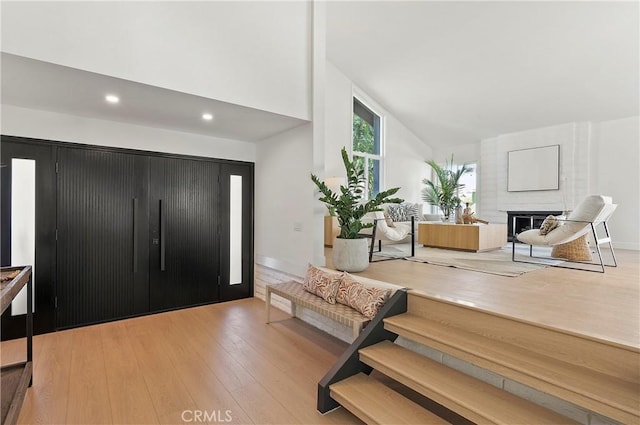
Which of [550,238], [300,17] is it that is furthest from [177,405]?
[550,238]

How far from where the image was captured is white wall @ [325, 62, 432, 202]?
7027 mm

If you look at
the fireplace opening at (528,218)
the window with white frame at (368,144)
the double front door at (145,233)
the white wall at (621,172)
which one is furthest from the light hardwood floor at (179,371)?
the white wall at (621,172)

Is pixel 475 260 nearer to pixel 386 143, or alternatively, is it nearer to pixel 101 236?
pixel 386 143

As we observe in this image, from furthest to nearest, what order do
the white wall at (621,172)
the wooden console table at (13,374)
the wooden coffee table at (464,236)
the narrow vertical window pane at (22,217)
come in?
the white wall at (621,172), the wooden coffee table at (464,236), the narrow vertical window pane at (22,217), the wooden console table at (13,374)

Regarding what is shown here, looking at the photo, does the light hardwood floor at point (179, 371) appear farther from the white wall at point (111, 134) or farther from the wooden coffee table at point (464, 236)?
the wooden coffee table at point (464, 236)

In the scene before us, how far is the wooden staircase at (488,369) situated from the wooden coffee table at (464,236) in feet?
10.8

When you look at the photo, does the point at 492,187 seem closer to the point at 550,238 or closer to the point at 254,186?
the point at 550,238

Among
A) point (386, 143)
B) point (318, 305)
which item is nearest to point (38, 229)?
point (318, 305)

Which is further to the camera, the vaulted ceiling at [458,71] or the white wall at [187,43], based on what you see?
the vaulted ceiling at [458,71]

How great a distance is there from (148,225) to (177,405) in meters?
2.57

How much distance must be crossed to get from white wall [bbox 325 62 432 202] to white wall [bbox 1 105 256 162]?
2.63m

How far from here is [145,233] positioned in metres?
4.10

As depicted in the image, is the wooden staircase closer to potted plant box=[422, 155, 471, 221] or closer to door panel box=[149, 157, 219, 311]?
door panel box=[149, 157, 219, 311]

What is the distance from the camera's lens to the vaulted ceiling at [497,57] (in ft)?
15.2
